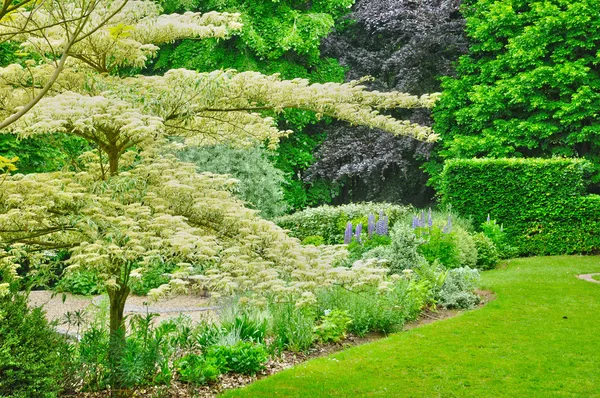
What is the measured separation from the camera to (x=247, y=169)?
15.7 metres

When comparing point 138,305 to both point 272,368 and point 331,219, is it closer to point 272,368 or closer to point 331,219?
point 331,219

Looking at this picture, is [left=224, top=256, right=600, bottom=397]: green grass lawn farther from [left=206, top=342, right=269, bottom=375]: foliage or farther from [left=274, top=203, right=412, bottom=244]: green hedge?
[left=274, top=203, right=412, bottom=244]: green hedge

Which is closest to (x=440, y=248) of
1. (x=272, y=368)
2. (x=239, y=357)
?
(x=272, y=368)

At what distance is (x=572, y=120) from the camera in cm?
1658

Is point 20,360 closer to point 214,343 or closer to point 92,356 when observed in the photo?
point 92,356

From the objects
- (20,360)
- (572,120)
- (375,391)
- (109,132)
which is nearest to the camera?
(20,360)

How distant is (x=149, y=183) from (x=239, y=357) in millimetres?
2099

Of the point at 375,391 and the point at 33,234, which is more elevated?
the point at 33,234

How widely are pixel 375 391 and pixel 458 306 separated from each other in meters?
3.80

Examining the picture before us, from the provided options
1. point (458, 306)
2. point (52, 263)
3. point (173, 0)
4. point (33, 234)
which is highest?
point (173, 0)

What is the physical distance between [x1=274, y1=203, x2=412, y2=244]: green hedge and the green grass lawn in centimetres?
536

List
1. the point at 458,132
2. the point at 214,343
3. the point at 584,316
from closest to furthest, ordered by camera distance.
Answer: the point at 214,343 → the point at 584,316 → the point at 458,132

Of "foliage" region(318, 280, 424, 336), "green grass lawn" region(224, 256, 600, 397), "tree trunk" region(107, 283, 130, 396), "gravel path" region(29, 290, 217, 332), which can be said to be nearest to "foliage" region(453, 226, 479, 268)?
"green grass lawn" region(224, 256, 600, 397)

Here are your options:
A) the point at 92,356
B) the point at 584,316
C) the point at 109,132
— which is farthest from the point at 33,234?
the point at 584,316
